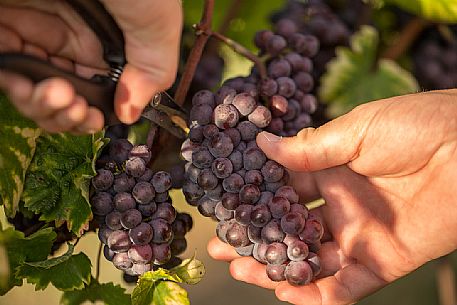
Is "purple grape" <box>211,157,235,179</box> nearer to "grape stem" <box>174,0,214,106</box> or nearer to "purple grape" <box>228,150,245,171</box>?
"purple grape" <box>228,150,245,171</box>

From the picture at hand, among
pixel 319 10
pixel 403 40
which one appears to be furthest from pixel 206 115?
pixel 403 40

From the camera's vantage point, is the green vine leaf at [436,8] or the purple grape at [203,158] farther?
the green vine leaf at [436,8]

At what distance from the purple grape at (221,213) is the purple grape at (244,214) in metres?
0.02

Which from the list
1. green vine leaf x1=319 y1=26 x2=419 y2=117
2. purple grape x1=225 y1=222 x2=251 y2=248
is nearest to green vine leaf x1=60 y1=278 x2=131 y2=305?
purple grape x1=225 y1=222 x2=251 y2=248

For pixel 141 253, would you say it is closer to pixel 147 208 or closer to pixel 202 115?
pixel 147 208

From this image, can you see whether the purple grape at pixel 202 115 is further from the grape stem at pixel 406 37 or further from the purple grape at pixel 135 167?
the grape stem at pixel 406 37

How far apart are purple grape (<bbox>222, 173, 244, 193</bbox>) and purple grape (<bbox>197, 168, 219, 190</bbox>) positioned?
0.01 meters

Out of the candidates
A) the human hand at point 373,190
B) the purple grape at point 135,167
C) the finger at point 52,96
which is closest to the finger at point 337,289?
the human hand at point 373,190

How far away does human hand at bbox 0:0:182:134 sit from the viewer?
1.67 ft

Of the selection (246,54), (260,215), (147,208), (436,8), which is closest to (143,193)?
(147,208)

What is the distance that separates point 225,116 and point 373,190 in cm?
24

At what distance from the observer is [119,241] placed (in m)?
0.64

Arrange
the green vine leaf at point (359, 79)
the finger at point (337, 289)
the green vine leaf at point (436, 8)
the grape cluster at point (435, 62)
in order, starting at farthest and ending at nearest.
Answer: the grape cluster at point (435, 62)
the green vine leaf at point (359, 79)
the green vine leaf at point (436, 8)
the finger at point (337, 289)

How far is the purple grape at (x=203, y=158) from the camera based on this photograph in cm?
67
